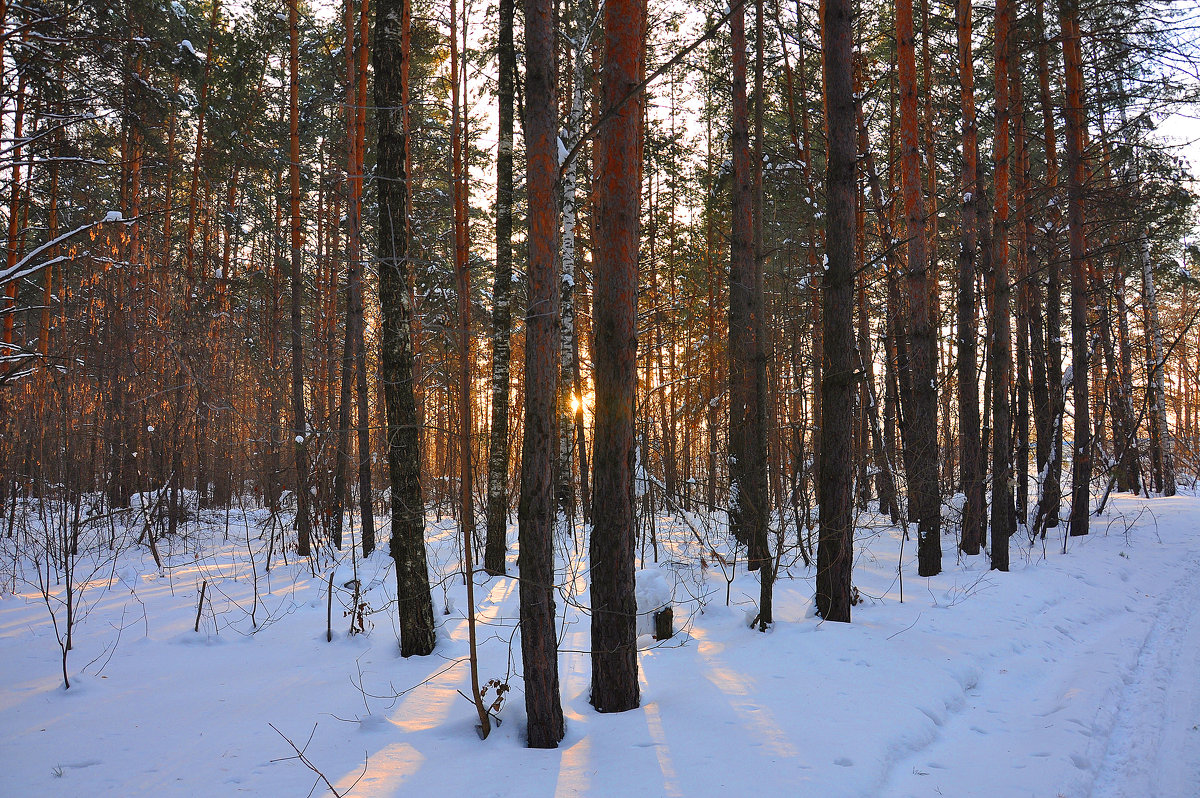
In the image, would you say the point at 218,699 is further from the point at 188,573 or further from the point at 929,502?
the point at 929,502

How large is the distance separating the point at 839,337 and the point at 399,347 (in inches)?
164

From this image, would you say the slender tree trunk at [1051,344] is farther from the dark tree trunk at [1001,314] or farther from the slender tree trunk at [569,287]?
the slender tree trunk at [569,287]

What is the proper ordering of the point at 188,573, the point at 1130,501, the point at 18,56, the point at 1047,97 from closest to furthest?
the point at 18,56
the point at 188,573
the point at 1047,97
the point at 1130,501

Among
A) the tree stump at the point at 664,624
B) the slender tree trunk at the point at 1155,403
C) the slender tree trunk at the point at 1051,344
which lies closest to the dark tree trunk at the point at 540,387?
the tree stump at the point at 664,624

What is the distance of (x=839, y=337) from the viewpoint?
6074 millimetres

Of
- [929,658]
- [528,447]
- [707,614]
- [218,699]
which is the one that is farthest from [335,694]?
[929,658]

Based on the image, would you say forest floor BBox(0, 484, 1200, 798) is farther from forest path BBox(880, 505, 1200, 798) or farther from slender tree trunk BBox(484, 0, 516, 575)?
slender tree trunk BBox(484, 0, 516, 575)

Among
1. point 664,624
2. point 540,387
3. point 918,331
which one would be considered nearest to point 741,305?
point 918,331

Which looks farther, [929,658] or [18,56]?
[18,56]

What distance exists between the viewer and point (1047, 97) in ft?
40.0

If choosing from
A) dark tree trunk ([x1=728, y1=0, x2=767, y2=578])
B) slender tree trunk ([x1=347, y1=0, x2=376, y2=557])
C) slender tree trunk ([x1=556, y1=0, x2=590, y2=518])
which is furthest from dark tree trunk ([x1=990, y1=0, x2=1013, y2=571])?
slender tree trunk ([x1=347, y1=0, x2=376, y2=557])

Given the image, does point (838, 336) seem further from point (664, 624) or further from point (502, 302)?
point (502, 302)

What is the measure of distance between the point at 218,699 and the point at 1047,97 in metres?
16.2

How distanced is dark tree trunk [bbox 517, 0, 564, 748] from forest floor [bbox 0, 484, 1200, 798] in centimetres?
22
